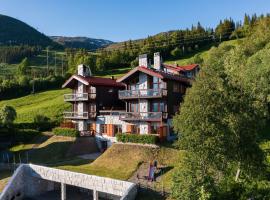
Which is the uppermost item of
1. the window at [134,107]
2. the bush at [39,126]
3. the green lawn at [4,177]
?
the window at [134,107]

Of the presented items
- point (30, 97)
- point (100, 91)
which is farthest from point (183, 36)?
point (100, 91)

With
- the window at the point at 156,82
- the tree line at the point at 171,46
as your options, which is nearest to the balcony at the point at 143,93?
the window at the point at 156,82

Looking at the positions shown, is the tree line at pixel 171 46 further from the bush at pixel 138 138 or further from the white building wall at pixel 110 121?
the bush at pixel 138 138

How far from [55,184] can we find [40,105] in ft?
143

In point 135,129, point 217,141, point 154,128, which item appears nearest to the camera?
point 217,141

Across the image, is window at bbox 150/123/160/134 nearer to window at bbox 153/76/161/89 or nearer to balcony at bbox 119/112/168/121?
balcony at bbox 119/112/168/121

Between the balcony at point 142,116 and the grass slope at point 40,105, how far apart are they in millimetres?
25074

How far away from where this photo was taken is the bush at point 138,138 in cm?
3772

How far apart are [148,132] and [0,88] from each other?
60308 mm

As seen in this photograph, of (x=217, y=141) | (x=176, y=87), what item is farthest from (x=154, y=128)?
(x=217, y=141)

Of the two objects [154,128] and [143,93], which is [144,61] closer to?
[143,93]

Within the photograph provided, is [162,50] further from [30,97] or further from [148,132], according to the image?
[148,132]

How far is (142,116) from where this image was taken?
42.9 meters

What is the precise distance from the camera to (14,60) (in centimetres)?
17425
